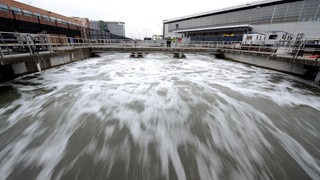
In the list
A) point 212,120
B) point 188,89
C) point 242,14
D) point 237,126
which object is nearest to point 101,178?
point 212,120

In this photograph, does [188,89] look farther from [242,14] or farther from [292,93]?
[242,14]

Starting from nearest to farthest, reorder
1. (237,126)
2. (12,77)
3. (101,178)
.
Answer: (101,178) → (237,126) → (12,77)

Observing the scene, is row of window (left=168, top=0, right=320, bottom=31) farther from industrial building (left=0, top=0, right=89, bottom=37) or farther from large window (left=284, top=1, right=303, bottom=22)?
industrial building (left=0, top=0, right=89, bottom=37)

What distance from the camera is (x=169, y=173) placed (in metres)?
2.26

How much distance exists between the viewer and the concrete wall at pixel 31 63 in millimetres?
6027

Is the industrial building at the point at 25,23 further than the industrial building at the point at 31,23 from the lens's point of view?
No

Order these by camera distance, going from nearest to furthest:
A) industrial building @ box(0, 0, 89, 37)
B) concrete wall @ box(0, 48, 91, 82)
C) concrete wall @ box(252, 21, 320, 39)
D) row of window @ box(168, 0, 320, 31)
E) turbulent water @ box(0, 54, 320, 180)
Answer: turbulent water @ box(0, 54, 320, 180) → concrete wall @ box(0, 48, 91, 82) → industrial building @ box(0, 0, 89, 37) → concrete wall @ box(252, 21, 320, 39) → row of window @ box(168, 0, 320, 31)

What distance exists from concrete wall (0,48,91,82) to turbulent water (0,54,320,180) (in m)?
0.83

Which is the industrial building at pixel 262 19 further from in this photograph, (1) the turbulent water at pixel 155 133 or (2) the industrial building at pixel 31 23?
(2) the industrial building at pixel 31 23

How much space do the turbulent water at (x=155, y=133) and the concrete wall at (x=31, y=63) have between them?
83 centimetres

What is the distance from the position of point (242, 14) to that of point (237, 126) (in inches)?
1372

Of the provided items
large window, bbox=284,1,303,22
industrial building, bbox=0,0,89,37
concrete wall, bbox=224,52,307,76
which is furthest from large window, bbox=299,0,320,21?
industrial building, bbox=0,0,89,37

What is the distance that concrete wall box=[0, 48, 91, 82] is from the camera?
603 centimetres

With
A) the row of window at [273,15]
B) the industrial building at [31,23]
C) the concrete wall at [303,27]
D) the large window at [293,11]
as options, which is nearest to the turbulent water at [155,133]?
the industrial building at [31,23]
